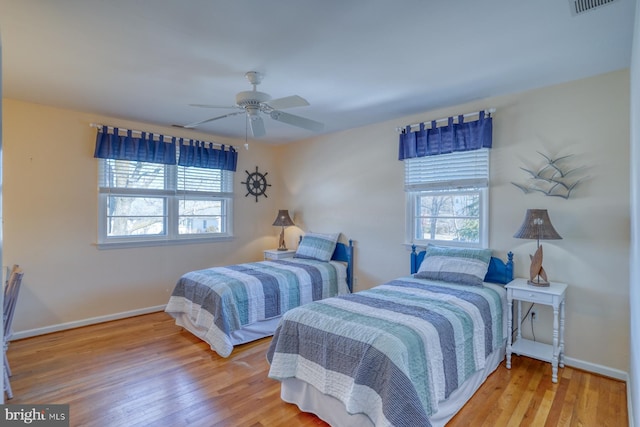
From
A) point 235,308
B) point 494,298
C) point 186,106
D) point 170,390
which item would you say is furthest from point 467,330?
point 186,106

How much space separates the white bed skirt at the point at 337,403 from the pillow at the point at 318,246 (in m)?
2.24

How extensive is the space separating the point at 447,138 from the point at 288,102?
1.91 m

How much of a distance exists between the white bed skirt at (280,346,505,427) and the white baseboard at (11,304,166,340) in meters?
2.79

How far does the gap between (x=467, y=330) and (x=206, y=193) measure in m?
3.96

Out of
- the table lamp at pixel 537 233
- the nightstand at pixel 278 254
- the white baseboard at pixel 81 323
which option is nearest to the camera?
the table lamp at pixel 537 233

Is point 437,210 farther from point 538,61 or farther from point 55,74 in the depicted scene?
point 55,74

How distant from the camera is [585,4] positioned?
193cm

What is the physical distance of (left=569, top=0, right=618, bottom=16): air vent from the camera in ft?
6.28

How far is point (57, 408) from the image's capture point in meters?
2.31

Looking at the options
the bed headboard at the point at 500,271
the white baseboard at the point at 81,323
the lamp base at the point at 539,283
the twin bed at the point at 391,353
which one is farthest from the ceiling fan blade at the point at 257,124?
the white baseboard at the point at 81,323

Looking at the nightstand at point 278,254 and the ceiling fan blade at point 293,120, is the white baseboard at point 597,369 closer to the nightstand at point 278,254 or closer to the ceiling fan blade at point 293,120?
the ceiling fan blade at point 293,120

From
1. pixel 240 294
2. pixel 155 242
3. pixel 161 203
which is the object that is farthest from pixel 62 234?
pixel 240 294

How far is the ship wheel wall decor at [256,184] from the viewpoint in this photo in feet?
18.1

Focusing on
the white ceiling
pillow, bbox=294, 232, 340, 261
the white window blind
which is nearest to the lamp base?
the white window blind
